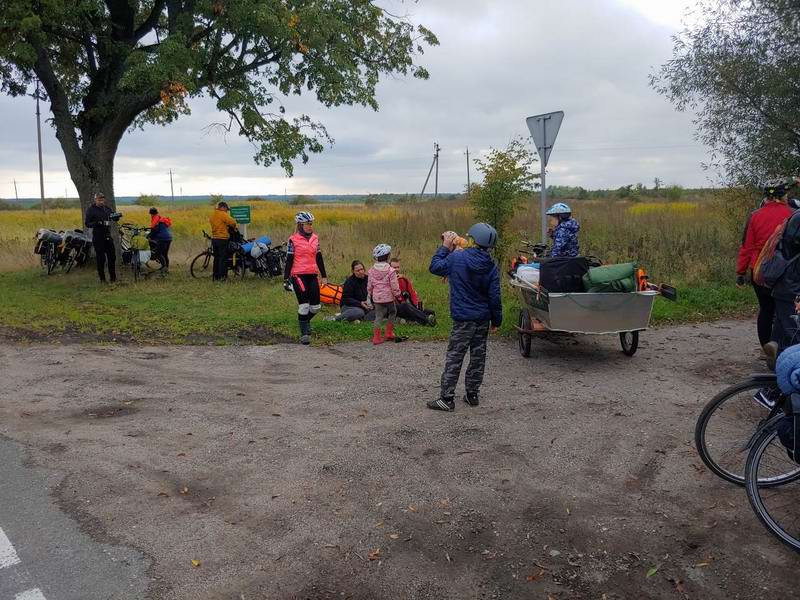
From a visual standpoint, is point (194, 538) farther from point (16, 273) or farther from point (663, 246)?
point (16, 273)

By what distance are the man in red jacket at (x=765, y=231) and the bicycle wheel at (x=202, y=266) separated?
504 inches

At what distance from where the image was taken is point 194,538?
3889 mm

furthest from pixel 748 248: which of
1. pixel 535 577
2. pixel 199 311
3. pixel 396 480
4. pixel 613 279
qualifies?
pixel 199 311

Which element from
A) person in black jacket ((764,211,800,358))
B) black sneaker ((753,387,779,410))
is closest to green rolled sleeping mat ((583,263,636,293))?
person in black jacket ((764,211,800,358))

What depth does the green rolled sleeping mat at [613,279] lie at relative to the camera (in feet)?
24.7

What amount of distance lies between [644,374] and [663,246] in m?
10.0

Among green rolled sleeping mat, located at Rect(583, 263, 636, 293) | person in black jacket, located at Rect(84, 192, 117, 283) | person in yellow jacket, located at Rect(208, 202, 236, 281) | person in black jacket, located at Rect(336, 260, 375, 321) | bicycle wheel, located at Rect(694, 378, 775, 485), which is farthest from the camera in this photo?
person in yellow jacket, located at Rect(208, 202, 236, 281)

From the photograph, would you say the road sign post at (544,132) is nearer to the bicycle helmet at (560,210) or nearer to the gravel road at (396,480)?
the bicycle helmet at (560,210)

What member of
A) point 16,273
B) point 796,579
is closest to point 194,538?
point 796,579

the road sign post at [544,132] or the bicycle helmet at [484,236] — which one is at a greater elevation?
the road sign post at [544,132]

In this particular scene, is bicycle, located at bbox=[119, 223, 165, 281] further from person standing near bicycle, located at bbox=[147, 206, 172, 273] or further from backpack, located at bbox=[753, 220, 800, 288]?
backpack, located at bbox=[753, 220, 800, 288]

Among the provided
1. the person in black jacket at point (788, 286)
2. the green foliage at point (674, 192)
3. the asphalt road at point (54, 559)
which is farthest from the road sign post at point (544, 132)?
the green foliage at point (674, 192)

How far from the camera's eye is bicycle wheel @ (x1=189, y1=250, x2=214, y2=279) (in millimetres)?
17125

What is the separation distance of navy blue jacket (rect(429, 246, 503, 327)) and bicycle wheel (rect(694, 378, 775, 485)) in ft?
7.50
